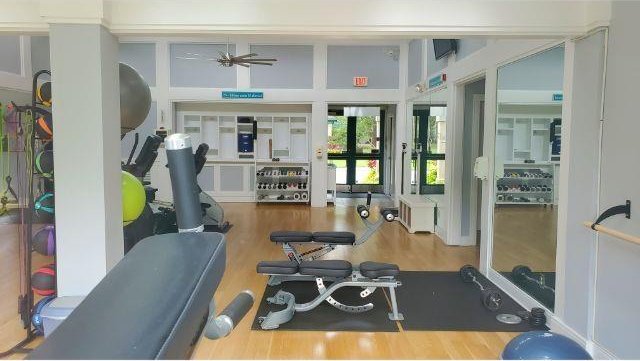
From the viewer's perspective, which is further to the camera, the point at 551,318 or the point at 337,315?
the point at 337,315

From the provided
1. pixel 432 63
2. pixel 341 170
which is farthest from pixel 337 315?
pixel 341 170

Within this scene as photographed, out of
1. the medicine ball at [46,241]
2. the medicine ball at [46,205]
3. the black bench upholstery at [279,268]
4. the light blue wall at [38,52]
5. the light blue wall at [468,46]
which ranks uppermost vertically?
the light blue wall at [38,52]

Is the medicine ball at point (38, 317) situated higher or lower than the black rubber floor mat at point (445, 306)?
higher

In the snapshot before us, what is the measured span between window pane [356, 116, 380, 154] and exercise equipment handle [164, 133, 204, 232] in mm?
10719

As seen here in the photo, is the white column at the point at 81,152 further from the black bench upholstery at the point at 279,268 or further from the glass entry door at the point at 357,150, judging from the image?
the glass entry door at the point at 357,150

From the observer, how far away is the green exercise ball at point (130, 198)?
326 cm

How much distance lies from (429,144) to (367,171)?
16.3 feet

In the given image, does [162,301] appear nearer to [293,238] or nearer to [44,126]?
[44,126]

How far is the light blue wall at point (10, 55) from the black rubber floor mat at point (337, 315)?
→ 680cm

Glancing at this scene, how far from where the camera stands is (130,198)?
3297 mm

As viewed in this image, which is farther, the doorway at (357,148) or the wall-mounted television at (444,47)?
the doorway at (357,148)

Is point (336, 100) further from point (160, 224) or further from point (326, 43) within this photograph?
point (160, 224)

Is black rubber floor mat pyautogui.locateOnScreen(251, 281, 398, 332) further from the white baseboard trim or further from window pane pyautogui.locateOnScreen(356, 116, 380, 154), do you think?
window pane pyautogui.locateOnScreen(356, 116, 380, 154)

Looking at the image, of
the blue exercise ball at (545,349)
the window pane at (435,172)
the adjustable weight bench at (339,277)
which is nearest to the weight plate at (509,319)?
the adjustable weight bench at (339,277)
